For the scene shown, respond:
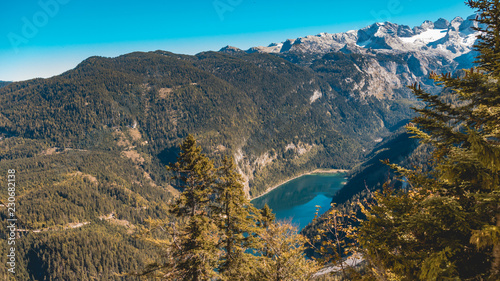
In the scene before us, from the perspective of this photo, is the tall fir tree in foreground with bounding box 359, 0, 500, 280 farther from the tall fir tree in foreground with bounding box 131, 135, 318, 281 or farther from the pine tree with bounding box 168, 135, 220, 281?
the pine tree with bounding box 168, 135, 220, 281

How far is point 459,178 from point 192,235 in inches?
741

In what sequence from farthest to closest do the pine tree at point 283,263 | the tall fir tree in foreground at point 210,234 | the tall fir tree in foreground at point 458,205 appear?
the tall fir tree in foreground at point 210,234, the pine tree at point 283,263, the tall fir tree in foreground at point 458,205

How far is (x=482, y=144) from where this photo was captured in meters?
6.89

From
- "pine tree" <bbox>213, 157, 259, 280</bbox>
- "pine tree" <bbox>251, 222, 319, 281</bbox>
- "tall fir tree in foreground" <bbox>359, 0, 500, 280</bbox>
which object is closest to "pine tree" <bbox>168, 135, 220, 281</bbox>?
"pine tree" <bbox>213, 157, 259, 280</bbox>

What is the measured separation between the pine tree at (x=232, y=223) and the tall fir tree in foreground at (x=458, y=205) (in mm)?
14204

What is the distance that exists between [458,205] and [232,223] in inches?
713

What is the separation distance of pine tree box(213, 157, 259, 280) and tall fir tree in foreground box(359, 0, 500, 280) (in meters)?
14.2

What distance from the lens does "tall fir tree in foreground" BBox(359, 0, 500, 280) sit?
24.5 feet

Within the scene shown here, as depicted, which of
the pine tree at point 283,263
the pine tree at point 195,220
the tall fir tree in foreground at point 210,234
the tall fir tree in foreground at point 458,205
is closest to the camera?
the tall fir tree in foreground at point 458,205

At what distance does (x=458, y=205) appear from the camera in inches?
309

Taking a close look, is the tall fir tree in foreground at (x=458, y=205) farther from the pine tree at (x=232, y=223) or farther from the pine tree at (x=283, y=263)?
the pine tree at (x=232, y=223)

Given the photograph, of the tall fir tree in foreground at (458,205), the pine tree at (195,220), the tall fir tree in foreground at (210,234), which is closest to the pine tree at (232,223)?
the tall fir tree in foreground at (210,234)

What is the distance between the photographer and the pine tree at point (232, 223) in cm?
2245

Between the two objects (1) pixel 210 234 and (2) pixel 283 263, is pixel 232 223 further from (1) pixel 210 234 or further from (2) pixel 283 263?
(2) pixel 283 263
